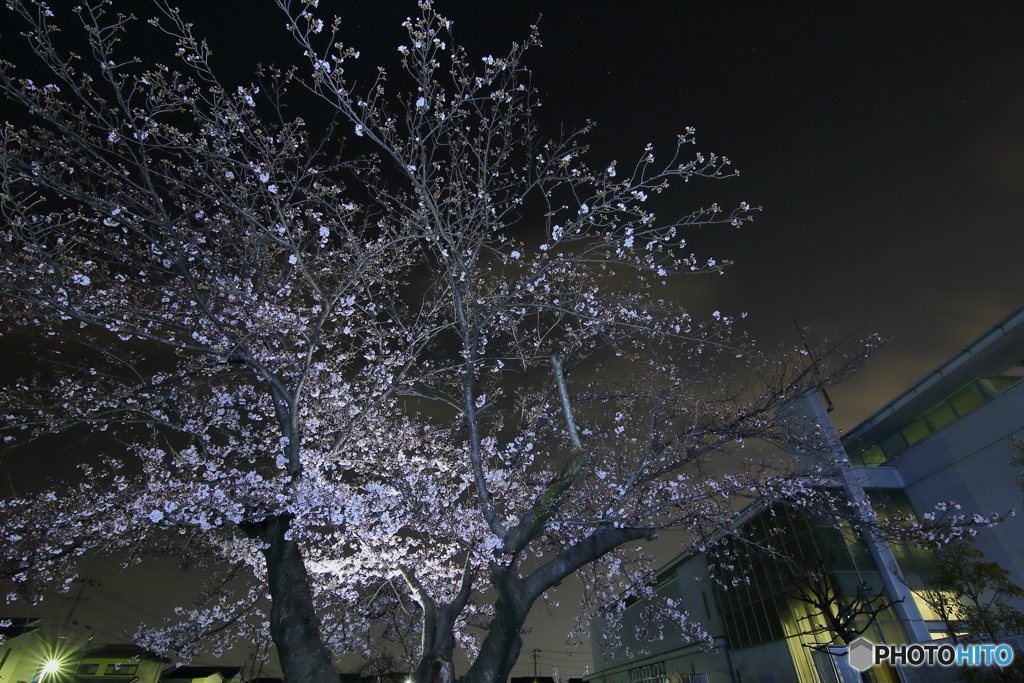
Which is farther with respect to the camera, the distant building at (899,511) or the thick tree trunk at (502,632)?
the distant building at (899,511)

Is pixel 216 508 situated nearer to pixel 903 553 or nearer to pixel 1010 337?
pixel 903 553

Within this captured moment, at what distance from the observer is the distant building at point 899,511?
53.9 ft

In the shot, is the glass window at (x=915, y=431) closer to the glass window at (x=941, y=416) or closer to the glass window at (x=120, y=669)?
the glass window at (x=941, y=416)

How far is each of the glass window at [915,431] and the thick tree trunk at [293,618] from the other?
1001 inches

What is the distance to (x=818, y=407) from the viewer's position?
19.1 meters

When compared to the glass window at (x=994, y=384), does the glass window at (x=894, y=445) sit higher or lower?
lower

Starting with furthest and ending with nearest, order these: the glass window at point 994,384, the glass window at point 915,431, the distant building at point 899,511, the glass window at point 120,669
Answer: the glass window at point 120,669 → the glass window at point 915,431 → the glass window at point 994,384 → the distant building at point 899,511

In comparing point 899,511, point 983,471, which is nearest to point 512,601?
point 983,471

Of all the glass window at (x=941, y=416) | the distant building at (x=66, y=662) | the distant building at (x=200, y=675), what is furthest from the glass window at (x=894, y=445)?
the distant building at (x=200, y=675)

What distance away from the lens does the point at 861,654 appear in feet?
48.9

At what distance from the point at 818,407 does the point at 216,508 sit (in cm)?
2096

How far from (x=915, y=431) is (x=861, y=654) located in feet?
37.6

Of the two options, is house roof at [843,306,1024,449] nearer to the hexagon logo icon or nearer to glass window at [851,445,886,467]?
glass window at [851,445,886,467]

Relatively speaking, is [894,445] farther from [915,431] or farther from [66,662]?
[66,662]
